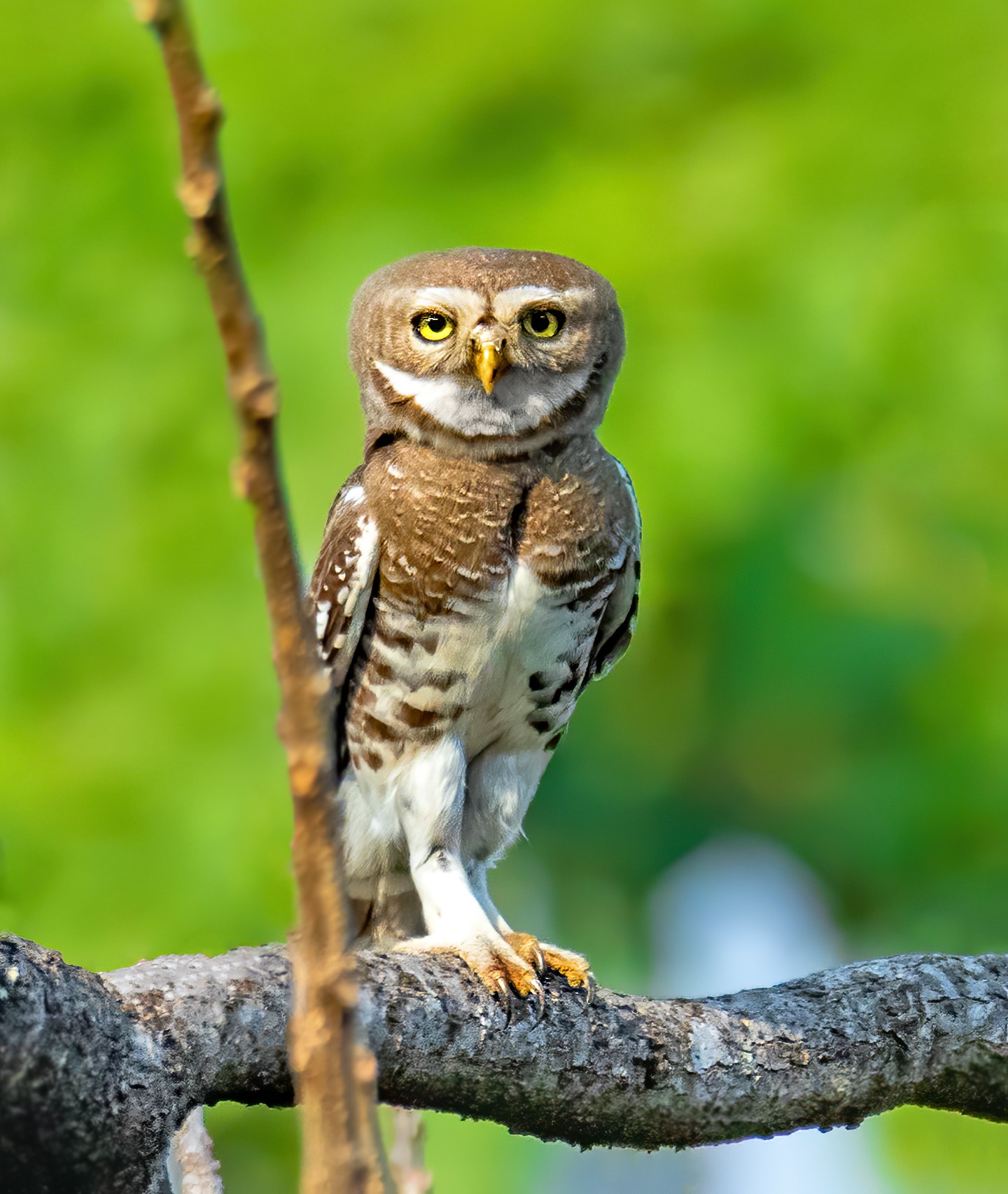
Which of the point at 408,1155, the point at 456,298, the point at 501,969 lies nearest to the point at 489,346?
the point at 456,298

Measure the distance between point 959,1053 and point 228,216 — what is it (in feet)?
8.88

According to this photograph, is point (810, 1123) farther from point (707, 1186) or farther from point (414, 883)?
point (414, 883)

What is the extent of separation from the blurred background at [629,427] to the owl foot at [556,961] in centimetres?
109

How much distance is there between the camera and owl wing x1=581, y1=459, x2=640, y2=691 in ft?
11.3

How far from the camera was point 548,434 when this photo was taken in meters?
3.36

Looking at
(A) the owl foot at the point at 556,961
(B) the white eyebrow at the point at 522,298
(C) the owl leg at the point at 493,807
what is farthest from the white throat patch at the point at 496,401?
(A) the owl foot at the point at 556,961

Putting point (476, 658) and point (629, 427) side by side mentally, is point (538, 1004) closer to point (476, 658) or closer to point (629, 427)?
point (476, 658)

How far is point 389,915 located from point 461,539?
1.09 metres

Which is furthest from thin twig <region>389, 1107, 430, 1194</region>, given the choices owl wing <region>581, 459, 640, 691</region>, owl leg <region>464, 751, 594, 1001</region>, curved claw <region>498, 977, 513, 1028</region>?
owl wing <region>581, 459, 640, 691</region>

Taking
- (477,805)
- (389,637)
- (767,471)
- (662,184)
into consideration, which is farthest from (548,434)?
(662,184)

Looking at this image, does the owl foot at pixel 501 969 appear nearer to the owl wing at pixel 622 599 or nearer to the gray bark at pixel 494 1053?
the gray bark at pixel 494 1053

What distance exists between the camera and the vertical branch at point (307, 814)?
875mm

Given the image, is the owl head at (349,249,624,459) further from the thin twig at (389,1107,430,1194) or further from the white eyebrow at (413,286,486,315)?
the thin twig at (389,1107,430,1194)

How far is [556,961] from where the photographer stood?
9.94 ft
